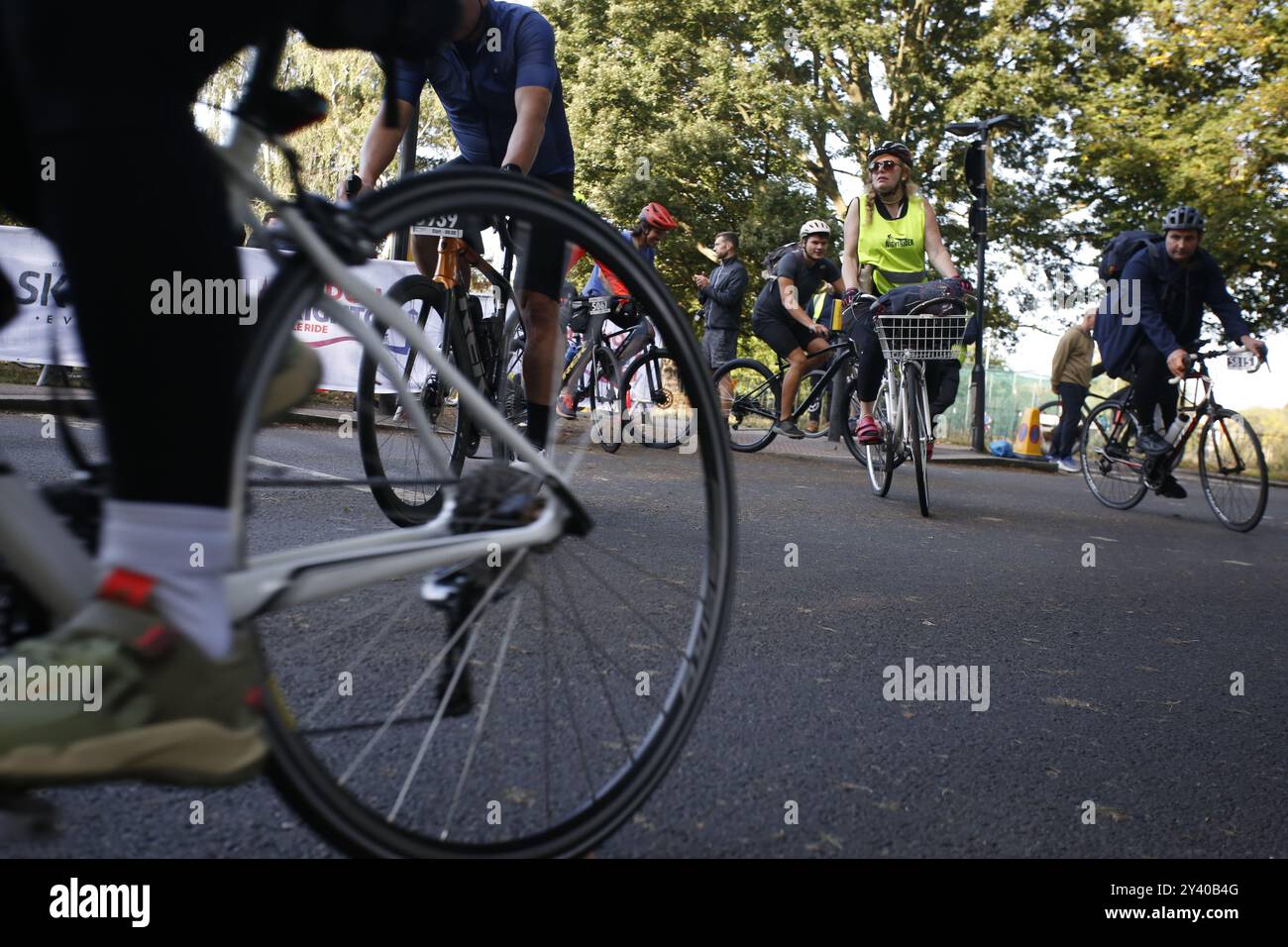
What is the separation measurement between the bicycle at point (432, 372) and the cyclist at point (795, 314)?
685cm

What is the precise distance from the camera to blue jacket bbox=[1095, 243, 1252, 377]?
25.9ft

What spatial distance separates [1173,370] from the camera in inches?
306

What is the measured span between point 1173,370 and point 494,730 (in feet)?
22.9

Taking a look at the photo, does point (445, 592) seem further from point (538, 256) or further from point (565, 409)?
point (565, 409)

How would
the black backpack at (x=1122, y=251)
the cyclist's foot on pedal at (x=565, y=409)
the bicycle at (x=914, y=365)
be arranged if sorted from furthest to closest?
1. the black backpack at (x=1122, y=251)
2. the bicycle at (x=914, y=365)
3. the cyclist's foot on pedal at (x=565, y=409)

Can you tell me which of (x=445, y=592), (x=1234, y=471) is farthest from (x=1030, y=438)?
(x=445, y=592)

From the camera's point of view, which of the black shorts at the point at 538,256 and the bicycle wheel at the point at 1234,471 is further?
the bicycle wheel at the point at 1234,471

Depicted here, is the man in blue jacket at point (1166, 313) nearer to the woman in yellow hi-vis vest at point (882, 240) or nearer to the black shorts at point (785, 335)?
the woman in yellow hi-vis vest at point (882, 240)

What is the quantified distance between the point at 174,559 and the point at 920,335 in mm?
6068

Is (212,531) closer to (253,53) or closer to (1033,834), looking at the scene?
(253,53)

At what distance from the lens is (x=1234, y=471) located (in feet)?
25.6

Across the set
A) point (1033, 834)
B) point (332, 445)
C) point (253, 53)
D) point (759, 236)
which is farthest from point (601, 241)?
point (759, 236)

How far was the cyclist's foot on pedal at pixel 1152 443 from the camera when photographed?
8141 mm

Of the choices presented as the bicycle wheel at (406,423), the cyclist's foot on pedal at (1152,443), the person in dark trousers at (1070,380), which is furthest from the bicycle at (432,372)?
the person in dark trousers at (1070,380)
